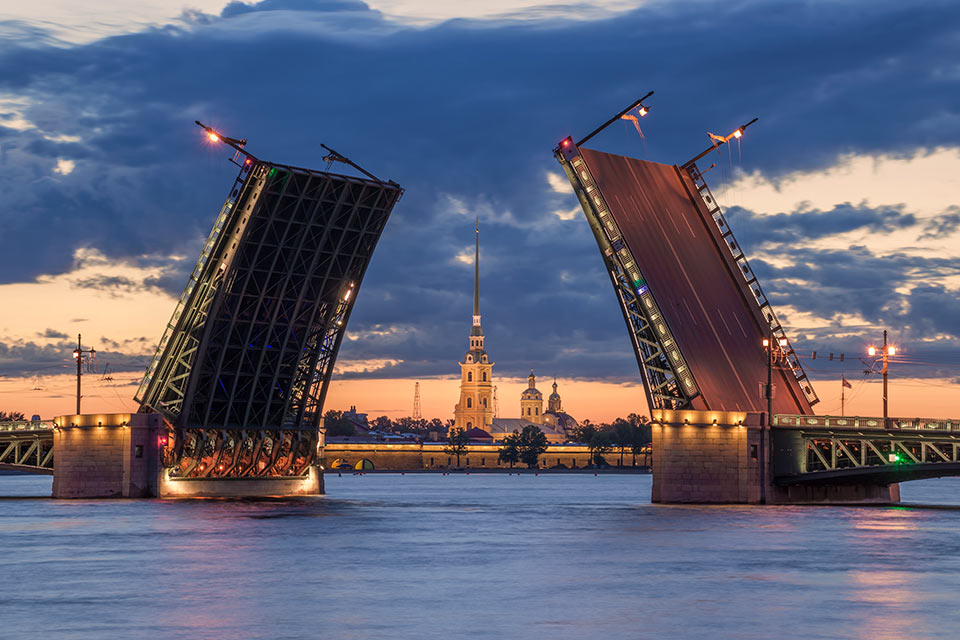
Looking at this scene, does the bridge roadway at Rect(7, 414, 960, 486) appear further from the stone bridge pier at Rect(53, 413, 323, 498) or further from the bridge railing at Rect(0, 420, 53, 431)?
the bridge railing at Rect(0, 420, 53, 431)

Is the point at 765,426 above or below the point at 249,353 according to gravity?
below

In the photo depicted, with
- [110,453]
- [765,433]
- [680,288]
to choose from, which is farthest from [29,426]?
[765,433]

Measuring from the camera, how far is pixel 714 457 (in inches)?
2635

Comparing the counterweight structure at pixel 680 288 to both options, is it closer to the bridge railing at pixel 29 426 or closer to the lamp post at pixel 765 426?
the lamp post at pixel 765 426

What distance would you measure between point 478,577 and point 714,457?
35269mm

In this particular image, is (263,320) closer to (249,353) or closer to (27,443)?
(249,353)

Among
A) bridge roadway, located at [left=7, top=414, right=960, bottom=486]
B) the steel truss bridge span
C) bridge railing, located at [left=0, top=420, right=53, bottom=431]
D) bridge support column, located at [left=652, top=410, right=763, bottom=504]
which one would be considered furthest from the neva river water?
bridge railing, located at [left=0, top=420, right=53, bottom=431]

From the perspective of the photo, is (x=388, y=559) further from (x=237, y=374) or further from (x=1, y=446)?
(x=1, y=446)

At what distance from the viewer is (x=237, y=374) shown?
68938 mm

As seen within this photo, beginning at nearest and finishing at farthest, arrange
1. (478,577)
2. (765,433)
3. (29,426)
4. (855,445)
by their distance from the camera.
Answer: (478,577) → (765,433) → (855,445) → (29,426)

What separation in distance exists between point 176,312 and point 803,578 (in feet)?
134

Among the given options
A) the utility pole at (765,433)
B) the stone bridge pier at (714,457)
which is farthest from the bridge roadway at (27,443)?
the utility pole at (765,433)

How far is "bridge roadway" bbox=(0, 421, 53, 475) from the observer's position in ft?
250

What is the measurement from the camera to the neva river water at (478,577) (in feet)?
79.6
